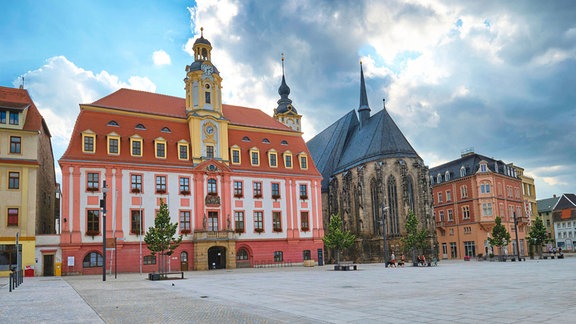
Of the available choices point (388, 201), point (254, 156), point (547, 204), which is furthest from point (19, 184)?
point (547, 204)

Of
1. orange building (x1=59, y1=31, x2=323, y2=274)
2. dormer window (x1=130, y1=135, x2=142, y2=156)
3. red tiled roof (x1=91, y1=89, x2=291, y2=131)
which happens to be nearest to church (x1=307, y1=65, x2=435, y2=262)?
orange building (x1=59, y1=31, x2=323, y2=274)

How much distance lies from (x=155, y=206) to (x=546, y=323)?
41.8m

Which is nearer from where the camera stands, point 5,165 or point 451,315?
point 451,315

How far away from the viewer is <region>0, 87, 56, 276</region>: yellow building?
41594 millimetres

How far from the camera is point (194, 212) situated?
1978 inches

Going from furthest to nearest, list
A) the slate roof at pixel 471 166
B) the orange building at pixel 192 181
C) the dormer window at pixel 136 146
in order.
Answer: the slate roof at pixel 471 166
the dormer window at pixel 136 146
the orange building at pixel 192 181

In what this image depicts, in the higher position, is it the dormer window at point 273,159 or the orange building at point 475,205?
the dormer window at point 273,159

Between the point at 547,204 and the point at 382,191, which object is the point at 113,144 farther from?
the point at 547,204

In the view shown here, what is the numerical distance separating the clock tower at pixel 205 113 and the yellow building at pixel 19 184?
14630 millimetres

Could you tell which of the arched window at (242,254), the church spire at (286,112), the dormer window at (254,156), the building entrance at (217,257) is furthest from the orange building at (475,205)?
the building entrance at (217,257)

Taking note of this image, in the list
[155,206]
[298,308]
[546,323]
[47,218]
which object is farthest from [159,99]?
[546,323]

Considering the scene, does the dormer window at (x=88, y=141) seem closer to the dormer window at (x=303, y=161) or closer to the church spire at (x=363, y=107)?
the dormer window at (x=303, y=161)

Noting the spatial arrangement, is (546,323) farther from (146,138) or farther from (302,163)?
(302,163)

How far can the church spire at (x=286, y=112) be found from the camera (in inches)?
3158
